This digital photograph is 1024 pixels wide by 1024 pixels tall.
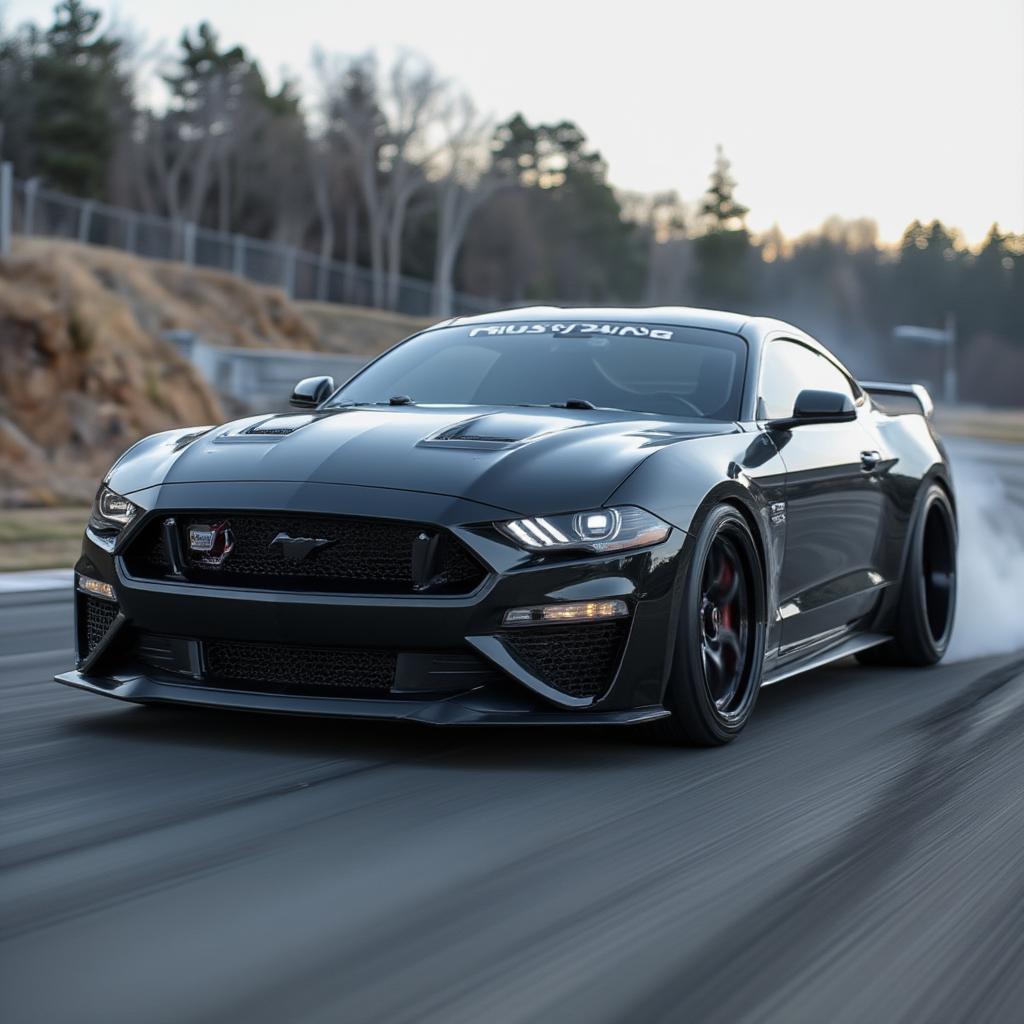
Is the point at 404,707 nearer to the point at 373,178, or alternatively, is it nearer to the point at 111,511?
the point at 111,511

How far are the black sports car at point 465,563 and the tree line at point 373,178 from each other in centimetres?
5953

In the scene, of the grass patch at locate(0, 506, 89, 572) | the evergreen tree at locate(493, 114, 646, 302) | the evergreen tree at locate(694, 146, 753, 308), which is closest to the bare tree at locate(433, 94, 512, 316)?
the evergreen tree at locate(493, 114, 646, 302)

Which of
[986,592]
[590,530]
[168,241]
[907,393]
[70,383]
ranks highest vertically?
A: [168,241]

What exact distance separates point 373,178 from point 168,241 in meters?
36.6

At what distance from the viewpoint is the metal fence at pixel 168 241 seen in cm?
2609

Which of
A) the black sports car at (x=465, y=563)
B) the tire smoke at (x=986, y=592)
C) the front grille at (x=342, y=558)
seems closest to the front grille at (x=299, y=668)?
the black sports car at (x=465, y=563)

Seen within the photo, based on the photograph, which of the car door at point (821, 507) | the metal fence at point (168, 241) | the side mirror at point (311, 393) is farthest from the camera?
the metal fence at point (168, 241)

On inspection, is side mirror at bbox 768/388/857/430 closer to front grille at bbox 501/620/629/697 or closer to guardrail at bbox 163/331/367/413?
front grille at bbox 501/620/629/697

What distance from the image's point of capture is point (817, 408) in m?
5.99

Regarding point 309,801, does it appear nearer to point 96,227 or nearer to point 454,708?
point 454,708

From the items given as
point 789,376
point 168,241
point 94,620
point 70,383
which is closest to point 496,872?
point 94,620

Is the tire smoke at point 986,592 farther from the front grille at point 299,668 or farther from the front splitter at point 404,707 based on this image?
the front grille at point 299,668

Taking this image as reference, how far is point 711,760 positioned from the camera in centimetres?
498

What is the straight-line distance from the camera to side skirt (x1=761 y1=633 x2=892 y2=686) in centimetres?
571
